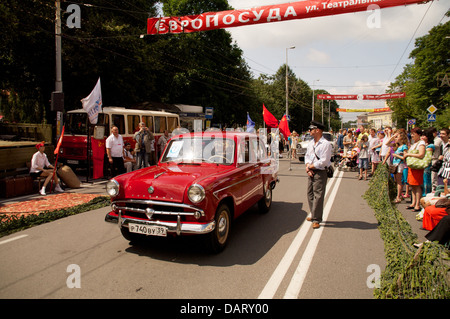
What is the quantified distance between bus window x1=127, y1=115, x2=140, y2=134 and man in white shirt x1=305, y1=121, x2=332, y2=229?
9.96 meters

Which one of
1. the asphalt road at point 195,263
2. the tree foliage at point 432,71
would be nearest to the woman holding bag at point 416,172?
the asphalt road at point 195,263

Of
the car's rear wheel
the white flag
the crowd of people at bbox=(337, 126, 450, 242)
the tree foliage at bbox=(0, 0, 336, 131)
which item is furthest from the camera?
the tree foliage at bbox=(0, 0, 336, 131)

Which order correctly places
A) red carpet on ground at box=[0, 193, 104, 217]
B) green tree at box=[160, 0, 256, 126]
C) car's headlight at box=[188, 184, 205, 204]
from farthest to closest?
green tree at box=[160, 0, 256, 126], red carpet on ground at box=[0, 193, 104, 217], car's headlight at box=[188, 184, 205, 204]

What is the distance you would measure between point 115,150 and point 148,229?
6.99 m

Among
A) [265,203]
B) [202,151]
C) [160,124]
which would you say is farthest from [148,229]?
[160,124]

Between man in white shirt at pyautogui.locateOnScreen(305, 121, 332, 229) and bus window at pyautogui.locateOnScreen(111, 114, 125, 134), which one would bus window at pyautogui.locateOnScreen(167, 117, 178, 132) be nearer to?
bus window at pyautogui.locateOnScreen(111, 114, 125, 134)

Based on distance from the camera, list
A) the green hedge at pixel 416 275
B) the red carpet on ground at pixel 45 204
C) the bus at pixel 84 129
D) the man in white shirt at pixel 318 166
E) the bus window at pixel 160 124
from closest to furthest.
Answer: the green hedge at pixel 416 275 < the man in white shirt at pixel 318 166 < the red carpet on ground at pixel 45 204 < the bus at pixel 84 129 < the bus window at pixel 160 124

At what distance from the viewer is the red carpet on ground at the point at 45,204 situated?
24.5 feet

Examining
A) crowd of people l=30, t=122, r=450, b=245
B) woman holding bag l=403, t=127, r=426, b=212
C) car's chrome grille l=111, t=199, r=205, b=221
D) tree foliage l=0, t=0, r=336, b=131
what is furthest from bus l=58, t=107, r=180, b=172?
woman holding bag l=403, t=127, r=426, b=212

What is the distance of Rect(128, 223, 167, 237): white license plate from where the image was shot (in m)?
4.43

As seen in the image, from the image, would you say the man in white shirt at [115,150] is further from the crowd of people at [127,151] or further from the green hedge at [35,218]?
the green hedge at [35,218]

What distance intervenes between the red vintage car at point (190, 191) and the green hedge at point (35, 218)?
2.47m

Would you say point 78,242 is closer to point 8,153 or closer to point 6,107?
point 8,153
